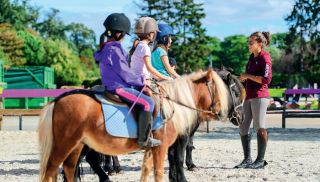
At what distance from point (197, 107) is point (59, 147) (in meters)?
1.82

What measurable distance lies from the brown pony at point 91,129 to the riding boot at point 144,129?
0.12m

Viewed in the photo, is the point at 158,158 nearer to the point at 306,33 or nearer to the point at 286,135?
the point at 286,135

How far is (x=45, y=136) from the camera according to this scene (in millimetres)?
5527

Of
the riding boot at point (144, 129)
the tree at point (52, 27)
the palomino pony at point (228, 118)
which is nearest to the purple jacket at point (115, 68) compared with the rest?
the riding boot at point (144, 129)

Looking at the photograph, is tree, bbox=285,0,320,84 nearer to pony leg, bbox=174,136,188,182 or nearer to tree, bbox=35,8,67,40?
pony leg, bbox=174,136,188,182

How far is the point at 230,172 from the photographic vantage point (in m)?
7.94

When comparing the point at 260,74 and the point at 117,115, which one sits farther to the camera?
the point at 260,74

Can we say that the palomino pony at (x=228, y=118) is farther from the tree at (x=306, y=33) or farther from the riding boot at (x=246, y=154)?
the tree at (x=306, y=33)

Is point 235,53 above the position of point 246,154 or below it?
above

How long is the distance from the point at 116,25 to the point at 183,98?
1.17 meters

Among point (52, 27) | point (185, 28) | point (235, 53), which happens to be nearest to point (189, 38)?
point (185, 28)

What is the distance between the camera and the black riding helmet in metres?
5.82

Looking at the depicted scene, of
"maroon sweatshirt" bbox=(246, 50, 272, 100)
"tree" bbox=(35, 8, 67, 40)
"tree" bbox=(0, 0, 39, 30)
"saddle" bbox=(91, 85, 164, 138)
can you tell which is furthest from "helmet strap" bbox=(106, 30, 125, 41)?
"tree" bbox=(35, 8, 67, 40)

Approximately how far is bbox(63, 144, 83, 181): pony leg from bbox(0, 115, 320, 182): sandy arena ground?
59.9 inches
